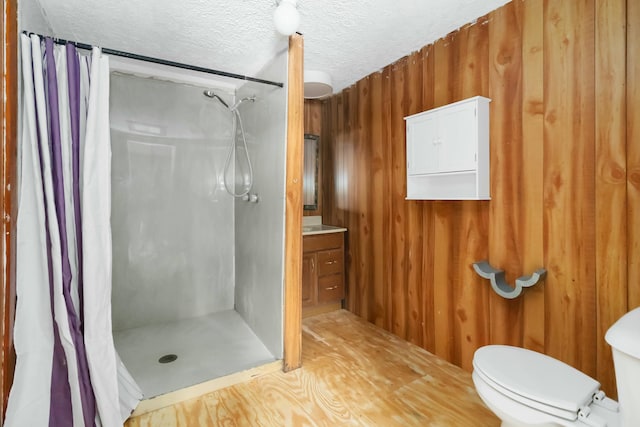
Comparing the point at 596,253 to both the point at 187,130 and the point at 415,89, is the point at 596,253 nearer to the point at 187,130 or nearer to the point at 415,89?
the point at 415,89

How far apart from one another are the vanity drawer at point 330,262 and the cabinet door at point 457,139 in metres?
1.37

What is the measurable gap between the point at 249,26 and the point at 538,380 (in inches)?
93.3

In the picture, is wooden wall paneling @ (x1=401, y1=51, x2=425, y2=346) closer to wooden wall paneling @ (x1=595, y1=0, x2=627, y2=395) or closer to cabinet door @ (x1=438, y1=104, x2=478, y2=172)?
cabinet door @ (x1=438, y1=104, x2=478, y2=172)

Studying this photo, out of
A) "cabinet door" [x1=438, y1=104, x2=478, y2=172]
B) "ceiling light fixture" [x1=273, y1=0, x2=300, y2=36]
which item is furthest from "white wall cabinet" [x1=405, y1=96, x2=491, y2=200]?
"ceiling light fixture" [x1=273, y1=0, x2=300, y2=36]

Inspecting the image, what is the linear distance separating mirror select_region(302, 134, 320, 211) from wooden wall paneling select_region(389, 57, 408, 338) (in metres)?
1.07

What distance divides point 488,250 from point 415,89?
1.30 metres

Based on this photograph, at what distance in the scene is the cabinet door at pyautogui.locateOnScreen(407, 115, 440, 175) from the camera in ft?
6.65

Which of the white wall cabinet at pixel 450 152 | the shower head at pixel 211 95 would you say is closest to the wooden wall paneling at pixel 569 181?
the white wall cabinet at pixel 450 152

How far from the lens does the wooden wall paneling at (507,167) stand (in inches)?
67.2

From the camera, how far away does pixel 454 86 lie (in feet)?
6.65

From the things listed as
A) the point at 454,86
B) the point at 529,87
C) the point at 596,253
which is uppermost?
the point at 454,86

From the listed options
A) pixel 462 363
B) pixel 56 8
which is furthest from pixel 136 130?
pixel 462 363

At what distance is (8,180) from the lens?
1.15 metres

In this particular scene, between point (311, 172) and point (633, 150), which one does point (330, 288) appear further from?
point (633, 150)
